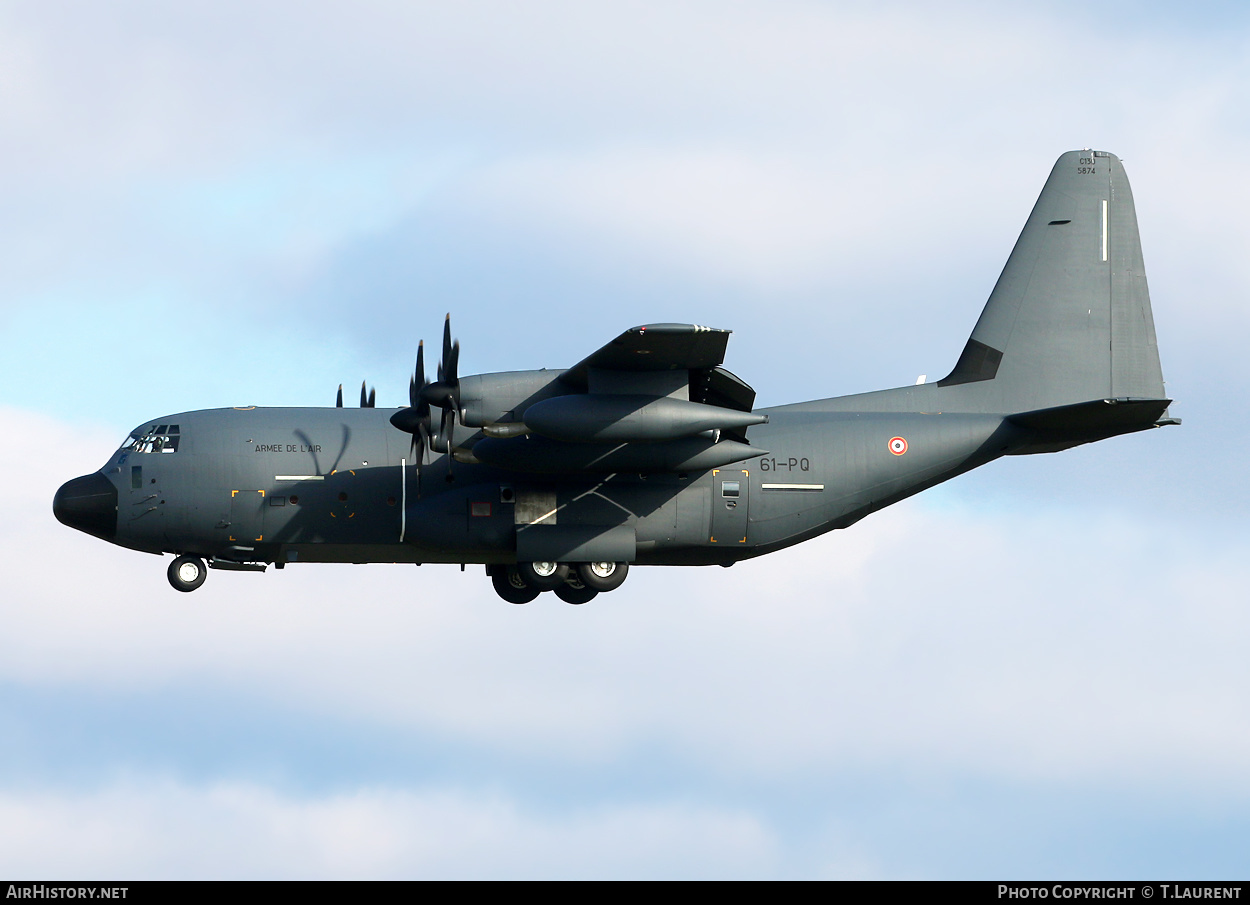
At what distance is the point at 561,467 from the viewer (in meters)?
25.7

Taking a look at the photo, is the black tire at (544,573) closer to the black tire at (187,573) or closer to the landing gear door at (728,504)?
the landing gear door at (728,504)

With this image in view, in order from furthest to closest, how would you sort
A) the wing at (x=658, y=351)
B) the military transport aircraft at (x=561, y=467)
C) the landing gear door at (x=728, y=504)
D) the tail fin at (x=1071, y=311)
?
the tail fin at (x=1071, y=311), the landing gear door at (x=728, y=504), the military transport aircraft at (x=561, y=467), the wing at (x=658, y=351)

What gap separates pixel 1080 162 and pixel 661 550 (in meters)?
11.1

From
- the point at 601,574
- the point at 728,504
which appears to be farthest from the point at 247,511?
the point at 728,504

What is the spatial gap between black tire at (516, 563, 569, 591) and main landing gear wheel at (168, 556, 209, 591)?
5230 mm

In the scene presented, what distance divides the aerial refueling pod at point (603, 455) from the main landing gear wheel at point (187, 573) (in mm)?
5034

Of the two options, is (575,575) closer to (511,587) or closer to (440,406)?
(511,587)

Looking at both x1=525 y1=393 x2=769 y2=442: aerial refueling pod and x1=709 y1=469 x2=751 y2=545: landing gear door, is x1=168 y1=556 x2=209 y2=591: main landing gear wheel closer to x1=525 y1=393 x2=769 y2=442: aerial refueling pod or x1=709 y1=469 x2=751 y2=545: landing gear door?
x1=525 y1=393 x2=769 y2=442: aerial refueling pod

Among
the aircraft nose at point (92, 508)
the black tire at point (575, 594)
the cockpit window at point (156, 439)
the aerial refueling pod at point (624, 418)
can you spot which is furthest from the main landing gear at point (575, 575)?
the aircraft nose at point (92, 508)

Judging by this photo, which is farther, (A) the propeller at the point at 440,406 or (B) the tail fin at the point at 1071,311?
(B) the tail fin at the point at 1071,311

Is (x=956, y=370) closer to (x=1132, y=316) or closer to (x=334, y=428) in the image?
(x=1132, y=316)

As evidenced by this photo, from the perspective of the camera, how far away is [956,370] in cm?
2961

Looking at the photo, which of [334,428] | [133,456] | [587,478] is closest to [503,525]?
[587,478]

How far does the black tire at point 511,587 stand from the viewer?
93.8 ft
